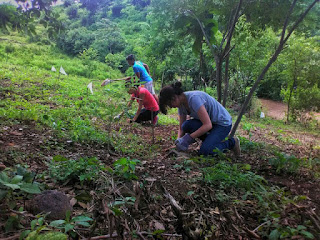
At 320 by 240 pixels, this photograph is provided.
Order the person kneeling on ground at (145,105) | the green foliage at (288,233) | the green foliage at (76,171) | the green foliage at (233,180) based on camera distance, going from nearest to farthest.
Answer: the green foliage at (288,233) < the green foliage at (76,171) < the green foliage at (233,180) < the person kneeling on ground at (145,105)

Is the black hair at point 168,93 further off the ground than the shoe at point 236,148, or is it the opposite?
the black hair at point 168,93

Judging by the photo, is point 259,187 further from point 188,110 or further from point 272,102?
point 272,102

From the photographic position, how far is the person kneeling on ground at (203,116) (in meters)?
3.14

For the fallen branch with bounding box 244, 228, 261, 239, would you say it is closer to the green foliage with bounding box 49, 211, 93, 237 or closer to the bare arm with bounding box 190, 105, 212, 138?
the green foliage with bounding box 49, 211, 93, 237

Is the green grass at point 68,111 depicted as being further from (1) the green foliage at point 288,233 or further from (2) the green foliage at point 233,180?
(1) the green foliage at point 288,233

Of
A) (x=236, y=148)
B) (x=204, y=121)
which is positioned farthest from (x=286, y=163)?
(x=204, y=121)

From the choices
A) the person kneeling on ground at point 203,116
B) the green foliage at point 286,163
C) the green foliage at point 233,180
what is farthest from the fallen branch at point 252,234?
the person kneeling on ground at point 203,116

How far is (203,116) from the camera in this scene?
10.3ft

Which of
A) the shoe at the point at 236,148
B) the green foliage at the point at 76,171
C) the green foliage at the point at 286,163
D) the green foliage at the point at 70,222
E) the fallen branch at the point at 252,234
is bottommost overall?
the shoe at the point at 236,148

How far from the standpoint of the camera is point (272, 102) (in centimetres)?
1939

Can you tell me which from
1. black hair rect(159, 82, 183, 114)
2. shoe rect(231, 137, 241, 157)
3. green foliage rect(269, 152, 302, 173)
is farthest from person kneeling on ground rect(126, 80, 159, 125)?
green foliage rect(269, 152, 302, 173)

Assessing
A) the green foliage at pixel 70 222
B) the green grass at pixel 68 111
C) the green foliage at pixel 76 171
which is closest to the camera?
the green foliage at pixel 70 222

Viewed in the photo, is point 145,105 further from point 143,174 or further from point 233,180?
point 233,180

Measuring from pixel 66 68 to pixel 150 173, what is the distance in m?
14.1
